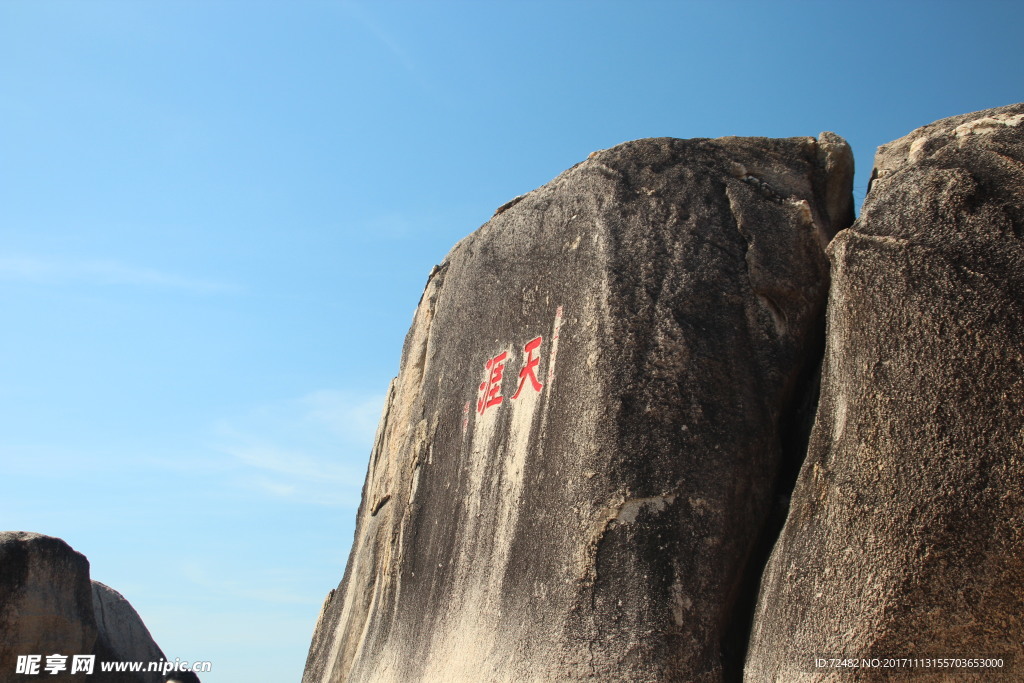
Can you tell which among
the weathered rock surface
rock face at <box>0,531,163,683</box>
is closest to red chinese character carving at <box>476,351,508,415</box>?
the weathered rock surface

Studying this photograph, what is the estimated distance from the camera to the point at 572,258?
5.41 metres

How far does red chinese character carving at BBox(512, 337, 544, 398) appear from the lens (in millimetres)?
5477

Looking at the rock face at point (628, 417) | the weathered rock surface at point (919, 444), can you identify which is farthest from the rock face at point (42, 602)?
Result: the weathered rock surface at point (919, 444)

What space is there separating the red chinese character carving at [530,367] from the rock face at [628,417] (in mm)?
19

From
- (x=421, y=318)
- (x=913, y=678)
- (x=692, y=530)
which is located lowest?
(x=913, y=678)

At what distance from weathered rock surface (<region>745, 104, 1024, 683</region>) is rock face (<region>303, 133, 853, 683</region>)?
1.50 feet

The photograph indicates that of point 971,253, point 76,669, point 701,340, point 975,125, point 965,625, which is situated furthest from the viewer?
point 76,669

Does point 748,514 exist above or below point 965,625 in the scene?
above

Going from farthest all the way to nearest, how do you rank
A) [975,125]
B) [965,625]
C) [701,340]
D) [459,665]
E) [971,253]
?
[459,665], [701,340], [975,125], [971,253], [965,625]

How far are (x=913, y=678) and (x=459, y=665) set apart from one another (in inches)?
99.5

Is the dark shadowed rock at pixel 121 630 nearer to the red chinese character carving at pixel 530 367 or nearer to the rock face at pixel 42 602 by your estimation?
the rock face at pixel 42 602

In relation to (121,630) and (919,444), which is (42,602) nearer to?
(121,630)

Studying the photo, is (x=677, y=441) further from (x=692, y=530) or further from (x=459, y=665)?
(x=459, y=665)

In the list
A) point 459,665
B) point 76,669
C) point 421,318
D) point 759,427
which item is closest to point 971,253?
point 759,427
